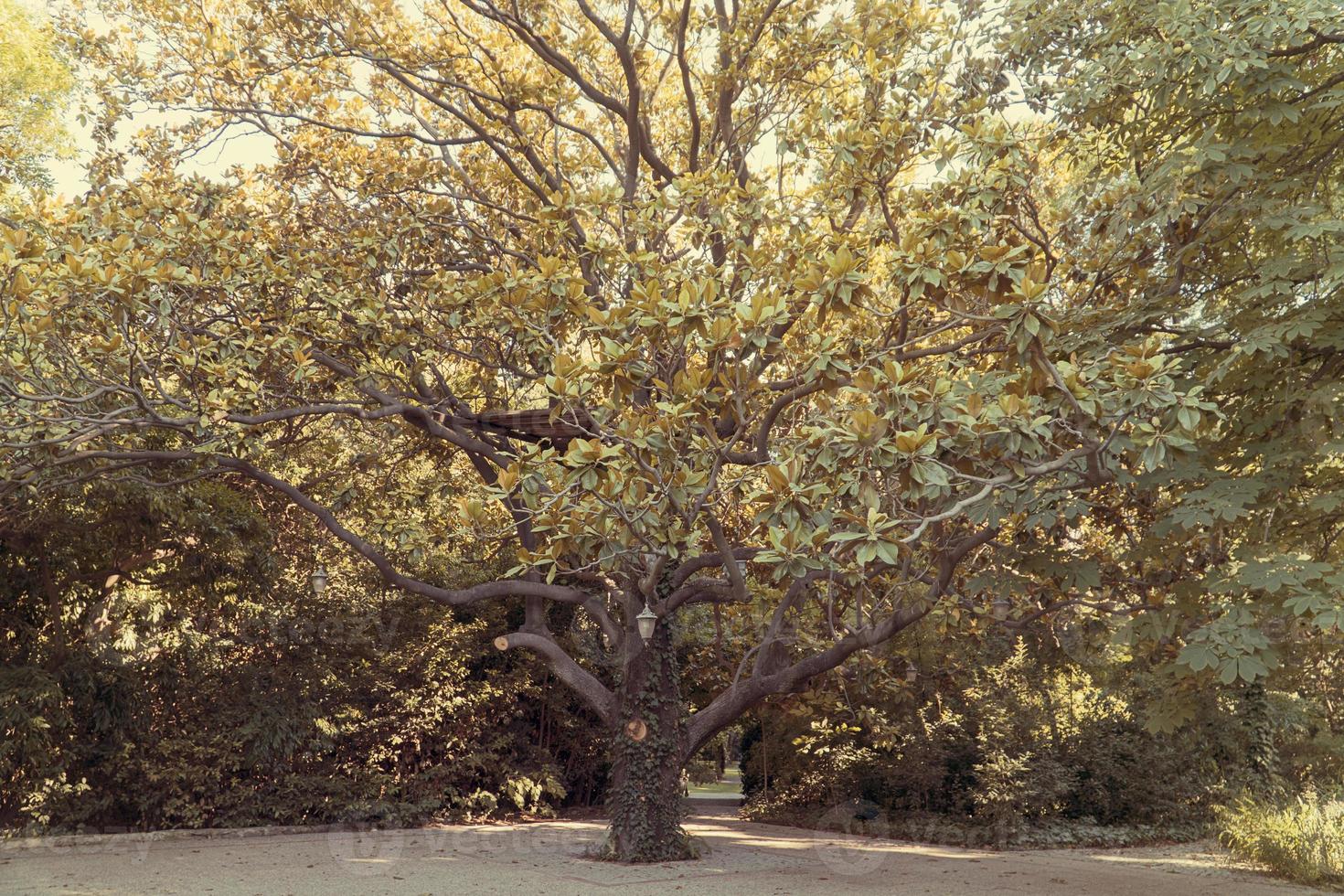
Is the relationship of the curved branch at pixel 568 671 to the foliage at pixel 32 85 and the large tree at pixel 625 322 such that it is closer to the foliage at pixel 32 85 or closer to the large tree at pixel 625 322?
the large tree at pixel 625 322

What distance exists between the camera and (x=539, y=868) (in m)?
9.41

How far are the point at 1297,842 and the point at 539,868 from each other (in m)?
7.21

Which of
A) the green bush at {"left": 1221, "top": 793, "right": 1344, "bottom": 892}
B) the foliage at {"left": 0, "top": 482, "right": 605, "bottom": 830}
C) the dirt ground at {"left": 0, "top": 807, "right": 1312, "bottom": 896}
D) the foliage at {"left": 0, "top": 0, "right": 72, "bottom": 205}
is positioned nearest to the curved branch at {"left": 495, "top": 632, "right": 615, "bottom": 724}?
the dirt ground at {"left": 0, "top": 807, "right": 1312, "bottom": 896}

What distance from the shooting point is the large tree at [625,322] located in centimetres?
623

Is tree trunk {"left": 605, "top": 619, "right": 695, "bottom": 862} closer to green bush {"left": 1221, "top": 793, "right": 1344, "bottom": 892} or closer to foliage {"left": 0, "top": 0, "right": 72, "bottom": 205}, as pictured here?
green bush {"left": 1221, "top": 793, "right": 1344, "bottom": 892}

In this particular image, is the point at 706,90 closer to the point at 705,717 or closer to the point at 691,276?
the point at 691,276

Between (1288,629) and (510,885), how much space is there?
656 centimetres

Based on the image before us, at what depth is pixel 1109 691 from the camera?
1300 cm

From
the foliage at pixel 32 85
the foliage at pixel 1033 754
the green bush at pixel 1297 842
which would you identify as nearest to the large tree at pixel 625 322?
the foliage at pixel 1033 754

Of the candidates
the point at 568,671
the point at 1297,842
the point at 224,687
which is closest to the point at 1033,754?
the point at 1297,842

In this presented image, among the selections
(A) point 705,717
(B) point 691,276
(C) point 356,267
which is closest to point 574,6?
(C) point 356,267

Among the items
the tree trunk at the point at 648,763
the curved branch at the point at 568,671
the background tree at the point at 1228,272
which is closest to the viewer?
the background tree at the point at 1228,272

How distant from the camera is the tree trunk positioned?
977 cm

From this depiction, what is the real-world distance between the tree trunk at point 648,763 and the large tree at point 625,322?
33 millimetres
